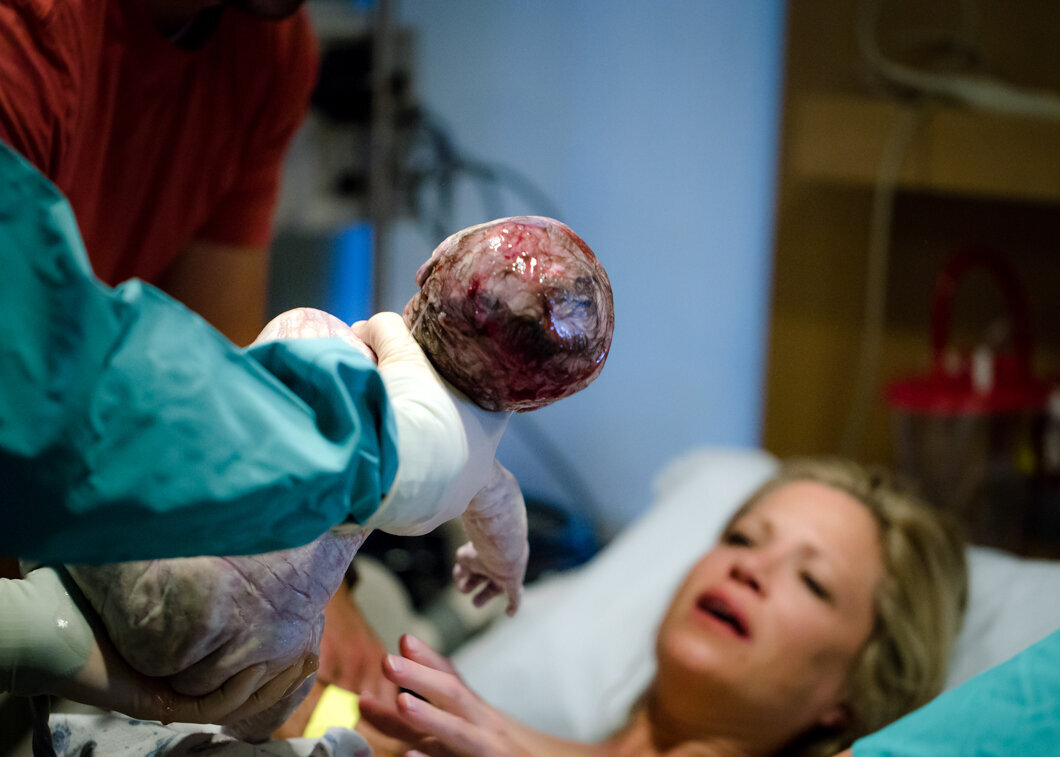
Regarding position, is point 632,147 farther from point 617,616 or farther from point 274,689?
point 274,689

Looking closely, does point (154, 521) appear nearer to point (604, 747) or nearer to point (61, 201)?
point (61, 201)

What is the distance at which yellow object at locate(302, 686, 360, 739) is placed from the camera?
666mm

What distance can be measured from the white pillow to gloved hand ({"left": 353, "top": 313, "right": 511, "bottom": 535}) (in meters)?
0.79

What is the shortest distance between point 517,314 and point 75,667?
274 mm

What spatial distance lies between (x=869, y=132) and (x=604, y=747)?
1.29m

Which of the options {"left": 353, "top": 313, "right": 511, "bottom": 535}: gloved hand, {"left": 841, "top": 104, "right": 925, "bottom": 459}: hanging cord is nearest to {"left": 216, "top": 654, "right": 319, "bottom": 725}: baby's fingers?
{"left": 353, "top": 313, "right": 511, "bottom": 535}: gloved hand

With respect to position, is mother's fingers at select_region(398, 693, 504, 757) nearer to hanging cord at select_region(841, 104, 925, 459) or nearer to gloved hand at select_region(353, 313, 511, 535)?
gloved hand at select_region(353, 313, 511, 535)

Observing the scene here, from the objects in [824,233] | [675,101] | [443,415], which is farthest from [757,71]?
[443,415]

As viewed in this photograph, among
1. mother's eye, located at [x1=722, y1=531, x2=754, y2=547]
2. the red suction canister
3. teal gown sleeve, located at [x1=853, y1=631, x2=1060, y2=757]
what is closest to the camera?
teal gown sleeve, located at [x1=853, y1=631, x2=1060, y2=757]

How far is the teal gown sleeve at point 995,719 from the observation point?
58cm

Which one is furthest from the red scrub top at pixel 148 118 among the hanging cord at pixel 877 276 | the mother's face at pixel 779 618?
the hanging cord at pixel 877 276

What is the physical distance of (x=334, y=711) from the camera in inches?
27.2

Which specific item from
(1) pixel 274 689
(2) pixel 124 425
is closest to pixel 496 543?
(1) pixel 274 689

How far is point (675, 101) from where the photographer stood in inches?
67.2
